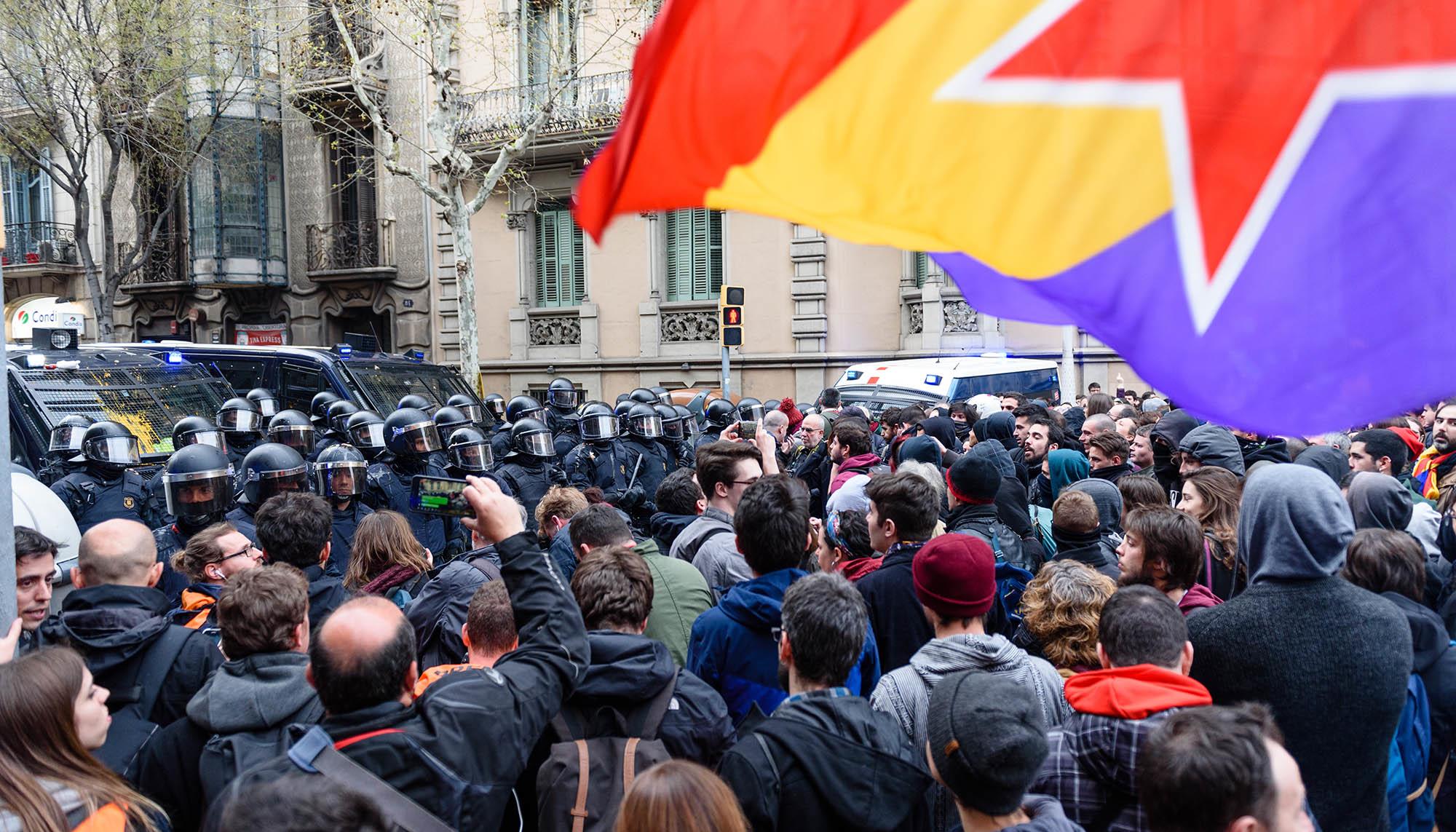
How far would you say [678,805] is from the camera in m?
2.22

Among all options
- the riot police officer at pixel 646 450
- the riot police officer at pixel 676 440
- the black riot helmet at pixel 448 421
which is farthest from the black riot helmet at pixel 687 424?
the black riot helmet at pixel 448 421

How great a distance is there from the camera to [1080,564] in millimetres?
3680

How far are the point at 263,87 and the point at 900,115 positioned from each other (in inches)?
1003

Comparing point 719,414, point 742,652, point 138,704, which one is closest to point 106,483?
point 138,704

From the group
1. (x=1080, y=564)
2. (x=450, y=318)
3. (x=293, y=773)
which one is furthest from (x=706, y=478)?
(x=450, y=318)

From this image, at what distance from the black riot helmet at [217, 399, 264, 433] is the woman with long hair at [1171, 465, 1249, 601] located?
749cm

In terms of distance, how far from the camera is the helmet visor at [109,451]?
7.37 m

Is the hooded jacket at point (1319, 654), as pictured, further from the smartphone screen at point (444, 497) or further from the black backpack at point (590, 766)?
the smartphone screen at point (444, 497)

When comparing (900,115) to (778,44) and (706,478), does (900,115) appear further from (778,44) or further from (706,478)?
(706,478)

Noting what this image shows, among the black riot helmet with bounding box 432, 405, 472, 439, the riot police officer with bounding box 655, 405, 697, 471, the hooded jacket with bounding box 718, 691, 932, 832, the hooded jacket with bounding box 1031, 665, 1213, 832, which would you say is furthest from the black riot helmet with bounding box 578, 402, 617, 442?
the hooded jacket with bounding box 1031, 665, 1213, 832

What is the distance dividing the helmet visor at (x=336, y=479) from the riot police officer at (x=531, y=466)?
5.39 feet

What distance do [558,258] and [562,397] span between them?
39.2 ft

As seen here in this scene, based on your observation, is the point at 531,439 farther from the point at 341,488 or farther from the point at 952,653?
the point at 952,653

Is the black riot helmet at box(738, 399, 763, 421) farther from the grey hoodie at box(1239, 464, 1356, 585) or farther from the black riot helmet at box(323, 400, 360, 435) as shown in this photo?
the grey hoodie at box(1239, 464, 1356, 585)
